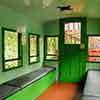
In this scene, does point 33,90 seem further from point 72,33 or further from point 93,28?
point 93,28

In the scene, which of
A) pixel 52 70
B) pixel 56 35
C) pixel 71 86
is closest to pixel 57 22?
pixel 56 35

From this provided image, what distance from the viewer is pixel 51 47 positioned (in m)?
A: 7.59

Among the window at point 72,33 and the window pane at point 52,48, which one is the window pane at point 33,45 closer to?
the window pane at point 52,48

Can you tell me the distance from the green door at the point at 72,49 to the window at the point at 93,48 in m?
0.19

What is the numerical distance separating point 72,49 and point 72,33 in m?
0.65

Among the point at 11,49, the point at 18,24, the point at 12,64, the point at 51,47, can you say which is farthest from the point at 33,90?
the point at 51,47

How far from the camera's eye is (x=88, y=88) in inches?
169

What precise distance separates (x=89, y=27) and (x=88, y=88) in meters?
3.37

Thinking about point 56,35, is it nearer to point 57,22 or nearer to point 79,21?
point 57,22

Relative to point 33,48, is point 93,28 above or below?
above

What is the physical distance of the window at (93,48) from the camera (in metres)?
7.07

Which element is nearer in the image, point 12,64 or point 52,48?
point 12,64

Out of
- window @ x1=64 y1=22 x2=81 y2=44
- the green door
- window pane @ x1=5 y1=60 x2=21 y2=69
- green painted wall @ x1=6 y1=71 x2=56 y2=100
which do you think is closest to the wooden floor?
green painted wall @ x1=6 y1=71 x2=56 y2=100

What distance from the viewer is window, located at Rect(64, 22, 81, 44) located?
7148 millimetres
